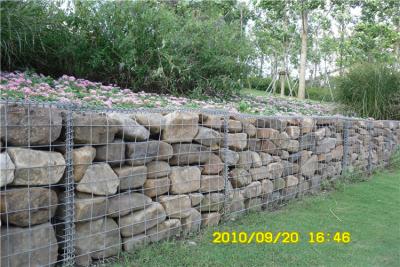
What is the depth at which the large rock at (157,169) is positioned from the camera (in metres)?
3.15

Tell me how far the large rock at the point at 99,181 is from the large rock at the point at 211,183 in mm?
1043

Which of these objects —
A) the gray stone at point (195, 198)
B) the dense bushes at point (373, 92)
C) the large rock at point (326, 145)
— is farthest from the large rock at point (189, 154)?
the dense bushes at point (373, 92)

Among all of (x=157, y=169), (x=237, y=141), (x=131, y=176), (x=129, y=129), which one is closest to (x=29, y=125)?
(x=129, y=129)

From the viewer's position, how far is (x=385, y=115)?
902cm

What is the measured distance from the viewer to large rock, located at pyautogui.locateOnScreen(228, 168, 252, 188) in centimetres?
407

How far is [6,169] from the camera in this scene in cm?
219

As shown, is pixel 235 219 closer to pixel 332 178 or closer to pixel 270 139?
pixel 270 139

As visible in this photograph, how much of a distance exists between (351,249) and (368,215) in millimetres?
1185

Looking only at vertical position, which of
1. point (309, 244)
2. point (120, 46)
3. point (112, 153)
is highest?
point (120, 46)

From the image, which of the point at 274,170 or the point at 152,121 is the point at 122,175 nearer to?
the point at 152,121

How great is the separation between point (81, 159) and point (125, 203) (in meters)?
0.52

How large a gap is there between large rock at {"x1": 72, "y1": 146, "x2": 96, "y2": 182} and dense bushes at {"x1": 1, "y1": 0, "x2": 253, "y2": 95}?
263 centimetres

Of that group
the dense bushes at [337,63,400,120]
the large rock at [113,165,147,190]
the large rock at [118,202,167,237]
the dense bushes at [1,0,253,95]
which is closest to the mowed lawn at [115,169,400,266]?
the large rock at [118,202,167,237]
